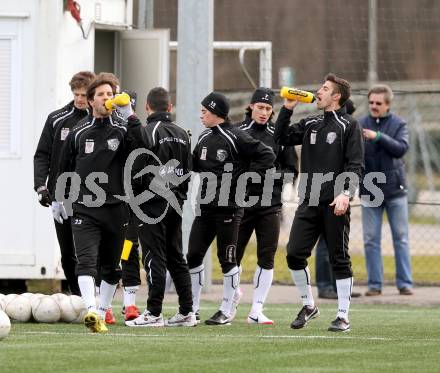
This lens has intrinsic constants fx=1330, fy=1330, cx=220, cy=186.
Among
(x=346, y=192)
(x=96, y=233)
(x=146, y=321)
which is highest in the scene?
(x=346, y=192)

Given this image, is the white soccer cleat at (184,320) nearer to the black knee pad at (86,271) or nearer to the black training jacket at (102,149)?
the black knee pad at (86,271)

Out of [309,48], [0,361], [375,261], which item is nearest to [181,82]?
[375,261]

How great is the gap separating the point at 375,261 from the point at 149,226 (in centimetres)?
451

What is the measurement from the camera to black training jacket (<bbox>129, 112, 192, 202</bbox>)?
11.1 metres

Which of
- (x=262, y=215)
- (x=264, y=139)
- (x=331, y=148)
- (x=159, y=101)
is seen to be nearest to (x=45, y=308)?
(x=159, y=101)

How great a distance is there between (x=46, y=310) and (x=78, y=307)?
272 millimetres

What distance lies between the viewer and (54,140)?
39.3 feet

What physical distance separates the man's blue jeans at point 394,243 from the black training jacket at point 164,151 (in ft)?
13.9

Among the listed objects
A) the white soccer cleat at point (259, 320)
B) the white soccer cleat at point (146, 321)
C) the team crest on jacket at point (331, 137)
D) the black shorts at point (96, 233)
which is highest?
the team crest on jacket at point (331, 137)

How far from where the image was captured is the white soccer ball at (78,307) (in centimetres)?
1135

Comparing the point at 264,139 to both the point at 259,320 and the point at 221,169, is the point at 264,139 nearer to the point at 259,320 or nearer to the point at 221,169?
the point at 221,169

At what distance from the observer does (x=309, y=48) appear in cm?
2986

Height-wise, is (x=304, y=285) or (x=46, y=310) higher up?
(x=304, y=285)

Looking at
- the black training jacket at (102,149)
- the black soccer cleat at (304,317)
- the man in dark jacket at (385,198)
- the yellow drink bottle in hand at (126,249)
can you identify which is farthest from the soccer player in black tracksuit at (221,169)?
the man in dark jacket at (385,198)
